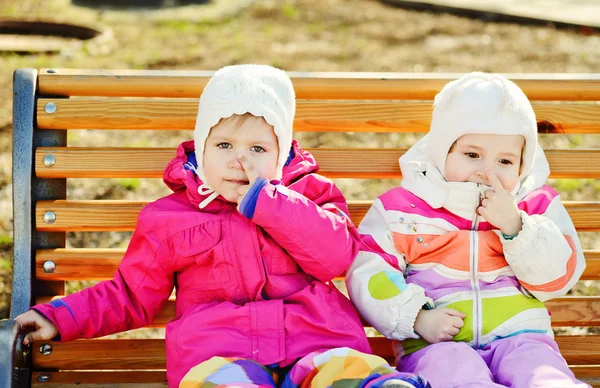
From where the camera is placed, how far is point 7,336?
2.37 metres

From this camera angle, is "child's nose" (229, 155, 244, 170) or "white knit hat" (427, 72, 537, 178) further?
"white knit hat" (427, 72, 537, 178)

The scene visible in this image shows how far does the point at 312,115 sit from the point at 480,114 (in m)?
0.62

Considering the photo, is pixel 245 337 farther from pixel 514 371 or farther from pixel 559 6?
pixel 559 6

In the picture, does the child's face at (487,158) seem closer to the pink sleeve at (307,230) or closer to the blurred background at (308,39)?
the pink sleeve at (307,230)

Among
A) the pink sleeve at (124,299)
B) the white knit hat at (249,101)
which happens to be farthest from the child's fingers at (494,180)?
the pink sleeve at (124,299)

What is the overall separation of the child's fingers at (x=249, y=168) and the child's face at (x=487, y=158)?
0.68 meters

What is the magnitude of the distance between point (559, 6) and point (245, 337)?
9.11 metres

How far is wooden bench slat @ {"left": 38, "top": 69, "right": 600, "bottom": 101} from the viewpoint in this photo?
3027 mm

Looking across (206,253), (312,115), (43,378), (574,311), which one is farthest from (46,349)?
(574,311)

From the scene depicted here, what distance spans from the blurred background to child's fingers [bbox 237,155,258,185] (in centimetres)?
296

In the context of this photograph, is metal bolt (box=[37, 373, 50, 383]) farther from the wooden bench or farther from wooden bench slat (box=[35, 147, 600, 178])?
wooden bench slat (box=[35, 147, 600, 178])

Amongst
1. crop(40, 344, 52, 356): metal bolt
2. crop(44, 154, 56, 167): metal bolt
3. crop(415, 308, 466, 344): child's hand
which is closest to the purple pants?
crop(415, 308, 466, 344): child's hand

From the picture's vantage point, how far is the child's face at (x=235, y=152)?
267 cm

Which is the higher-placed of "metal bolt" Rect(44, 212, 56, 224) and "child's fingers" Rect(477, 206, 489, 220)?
"child's fingers" Rect(477, 206, 489, 220)
